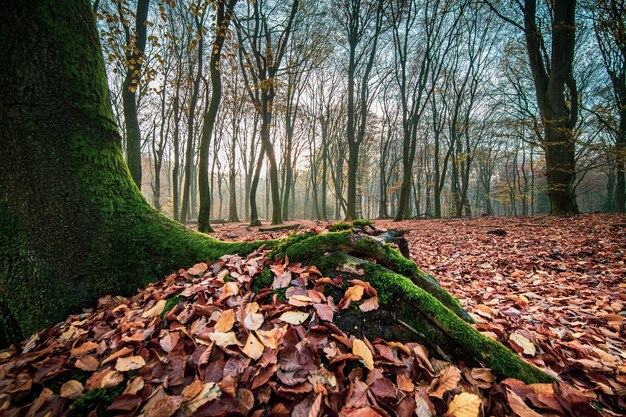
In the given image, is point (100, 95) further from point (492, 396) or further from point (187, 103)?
point (187, 103)

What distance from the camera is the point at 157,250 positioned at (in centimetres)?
238

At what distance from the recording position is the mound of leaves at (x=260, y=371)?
3.28 ft

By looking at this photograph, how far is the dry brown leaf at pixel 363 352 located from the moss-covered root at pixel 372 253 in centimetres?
67

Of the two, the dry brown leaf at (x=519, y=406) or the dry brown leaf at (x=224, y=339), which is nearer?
the dry brown leaf at (x=519, y=406)

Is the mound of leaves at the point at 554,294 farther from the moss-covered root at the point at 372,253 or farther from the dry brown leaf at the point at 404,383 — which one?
the dry brown leaf at the point at 404,383

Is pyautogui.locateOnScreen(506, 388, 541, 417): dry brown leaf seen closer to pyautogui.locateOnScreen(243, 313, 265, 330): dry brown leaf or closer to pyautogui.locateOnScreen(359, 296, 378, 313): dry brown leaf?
pyautogui.locateOnScreen(359, 296, 378, 313): dry brown leaf

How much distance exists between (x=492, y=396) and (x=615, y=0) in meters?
10.1

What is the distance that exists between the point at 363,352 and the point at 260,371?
0.48 metres

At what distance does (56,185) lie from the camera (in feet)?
6.75

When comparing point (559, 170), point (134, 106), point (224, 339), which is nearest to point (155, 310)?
point (224, 339)

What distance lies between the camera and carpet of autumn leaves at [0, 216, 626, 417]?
3.32 feet

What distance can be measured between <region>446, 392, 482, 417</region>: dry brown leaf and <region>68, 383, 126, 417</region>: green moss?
54.5 inches

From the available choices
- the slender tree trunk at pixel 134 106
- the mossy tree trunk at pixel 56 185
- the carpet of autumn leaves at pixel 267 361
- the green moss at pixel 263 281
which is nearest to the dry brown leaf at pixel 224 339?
the carpet of autumn leaves at pixel 267 361

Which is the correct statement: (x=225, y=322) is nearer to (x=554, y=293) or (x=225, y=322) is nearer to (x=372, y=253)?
(x=372, y=253)
